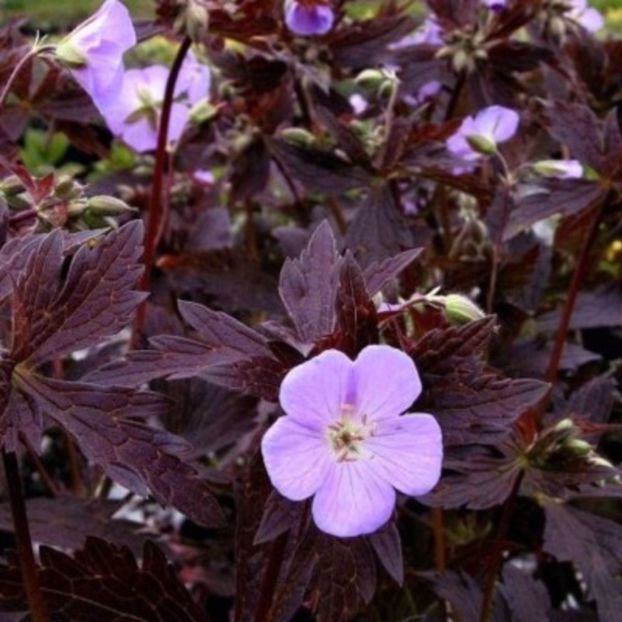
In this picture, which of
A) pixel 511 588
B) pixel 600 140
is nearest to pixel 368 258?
pixel 600 140

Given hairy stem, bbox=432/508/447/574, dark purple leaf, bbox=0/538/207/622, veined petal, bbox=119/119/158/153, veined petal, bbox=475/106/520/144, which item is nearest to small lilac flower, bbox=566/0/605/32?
veined petal, bbox=475/106/520/144

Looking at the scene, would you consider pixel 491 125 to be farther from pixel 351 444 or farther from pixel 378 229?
pixel 351 444

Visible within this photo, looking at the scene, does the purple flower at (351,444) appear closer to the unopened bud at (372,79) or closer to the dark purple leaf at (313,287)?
the dark purple leaf at (313,287)

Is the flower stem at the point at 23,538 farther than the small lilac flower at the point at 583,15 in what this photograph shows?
No

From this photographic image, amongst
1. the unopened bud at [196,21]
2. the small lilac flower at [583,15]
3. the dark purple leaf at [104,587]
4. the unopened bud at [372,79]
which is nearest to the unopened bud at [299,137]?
the unopened bud at [372,79]

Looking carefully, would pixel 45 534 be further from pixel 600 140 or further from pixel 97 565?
pixel 600 140

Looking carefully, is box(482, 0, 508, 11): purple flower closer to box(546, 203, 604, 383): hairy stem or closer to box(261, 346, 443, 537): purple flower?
box(546, 203, 604, 383): hairy stem
